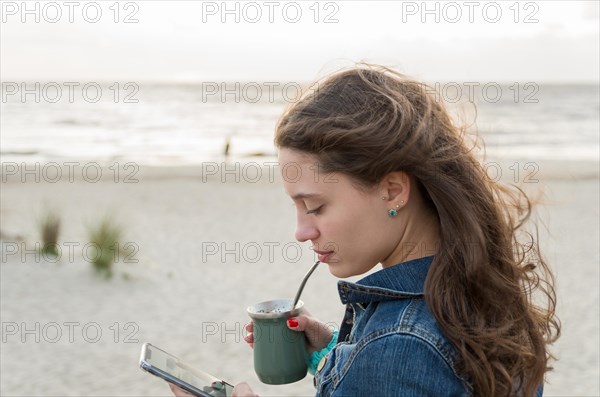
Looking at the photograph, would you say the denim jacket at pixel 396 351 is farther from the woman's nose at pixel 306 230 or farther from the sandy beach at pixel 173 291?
the sandy beach at pixel 173 291

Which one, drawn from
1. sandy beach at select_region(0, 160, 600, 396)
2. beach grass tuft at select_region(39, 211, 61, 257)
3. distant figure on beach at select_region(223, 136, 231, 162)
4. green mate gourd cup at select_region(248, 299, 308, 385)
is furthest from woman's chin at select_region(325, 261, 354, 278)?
distant figure on beach at select_region(223, 136, 231, 162)

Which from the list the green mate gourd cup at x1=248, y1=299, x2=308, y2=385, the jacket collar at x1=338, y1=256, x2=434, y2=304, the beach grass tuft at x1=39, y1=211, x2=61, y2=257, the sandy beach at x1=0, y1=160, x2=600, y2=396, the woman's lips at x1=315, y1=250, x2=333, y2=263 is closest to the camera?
the jacket collar at x1=338, y1=256, x2=434, y2=304

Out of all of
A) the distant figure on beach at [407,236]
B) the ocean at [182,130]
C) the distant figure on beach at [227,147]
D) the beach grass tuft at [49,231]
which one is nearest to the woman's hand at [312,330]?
the distant figure on beach at [407,236]

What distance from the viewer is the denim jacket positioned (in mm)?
1316

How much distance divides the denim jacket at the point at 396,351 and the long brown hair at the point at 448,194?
0.03m

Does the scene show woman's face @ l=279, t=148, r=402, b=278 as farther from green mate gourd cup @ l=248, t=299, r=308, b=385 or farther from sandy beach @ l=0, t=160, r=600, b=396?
sandy beach @ l=0, t=160, r=600, b=396

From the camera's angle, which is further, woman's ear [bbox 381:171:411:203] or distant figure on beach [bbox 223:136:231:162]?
distant figure on beach [bbox 223:136:231:162]

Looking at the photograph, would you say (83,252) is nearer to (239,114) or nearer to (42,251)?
(42,251)

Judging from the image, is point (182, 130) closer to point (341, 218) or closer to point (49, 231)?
point (49, 231)

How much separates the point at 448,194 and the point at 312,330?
0.67m

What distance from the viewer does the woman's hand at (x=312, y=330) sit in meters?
1.97

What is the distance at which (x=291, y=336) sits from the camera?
1966mm

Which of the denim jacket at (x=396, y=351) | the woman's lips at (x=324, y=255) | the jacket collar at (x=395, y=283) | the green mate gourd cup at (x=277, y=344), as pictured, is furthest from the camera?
the green mate gourd cup at (x=277, y=344)

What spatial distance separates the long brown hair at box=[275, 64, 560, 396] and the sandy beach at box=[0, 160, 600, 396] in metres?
0.89
